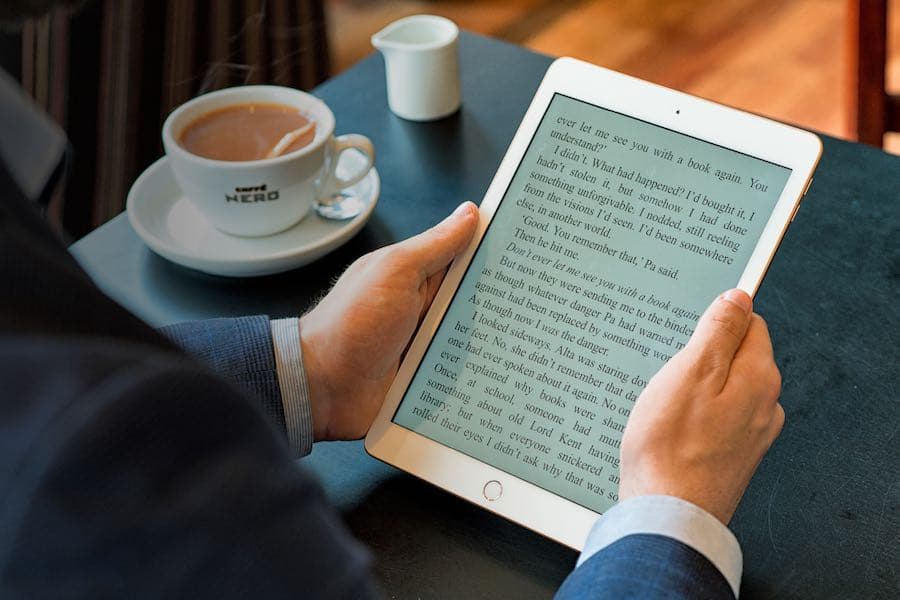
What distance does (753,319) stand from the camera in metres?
0.66

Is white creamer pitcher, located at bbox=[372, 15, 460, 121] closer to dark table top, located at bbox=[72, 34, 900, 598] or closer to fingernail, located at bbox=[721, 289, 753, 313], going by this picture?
dark table top, located at bbox=[72, 34, 900, 598]

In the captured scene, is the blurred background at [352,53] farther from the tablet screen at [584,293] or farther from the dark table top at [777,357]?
the tablet screen at [584,293]

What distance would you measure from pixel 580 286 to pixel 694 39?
77.5 inches

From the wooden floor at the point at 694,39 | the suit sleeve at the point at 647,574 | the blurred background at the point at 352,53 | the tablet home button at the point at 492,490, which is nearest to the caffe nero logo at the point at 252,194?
the tablet home button at the point at 492,490

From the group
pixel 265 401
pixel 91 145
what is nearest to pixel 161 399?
pixel 265 401

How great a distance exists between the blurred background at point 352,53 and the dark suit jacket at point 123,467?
107cm

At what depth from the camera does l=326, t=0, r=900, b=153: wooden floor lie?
229 centimetres

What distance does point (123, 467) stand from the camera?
296mm

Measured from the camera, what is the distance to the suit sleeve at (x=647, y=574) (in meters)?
0.52

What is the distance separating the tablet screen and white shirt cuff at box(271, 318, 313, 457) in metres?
0.06

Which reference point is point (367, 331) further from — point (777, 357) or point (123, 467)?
point (123, 467)

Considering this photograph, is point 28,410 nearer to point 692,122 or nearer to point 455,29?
point 692,122

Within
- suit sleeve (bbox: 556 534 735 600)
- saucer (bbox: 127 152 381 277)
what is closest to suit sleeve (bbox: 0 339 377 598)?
suit sleeve (bbox: 556 534 735 600)

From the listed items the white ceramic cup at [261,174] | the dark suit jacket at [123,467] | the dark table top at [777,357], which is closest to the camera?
the dark suit jacket at [123,467]
